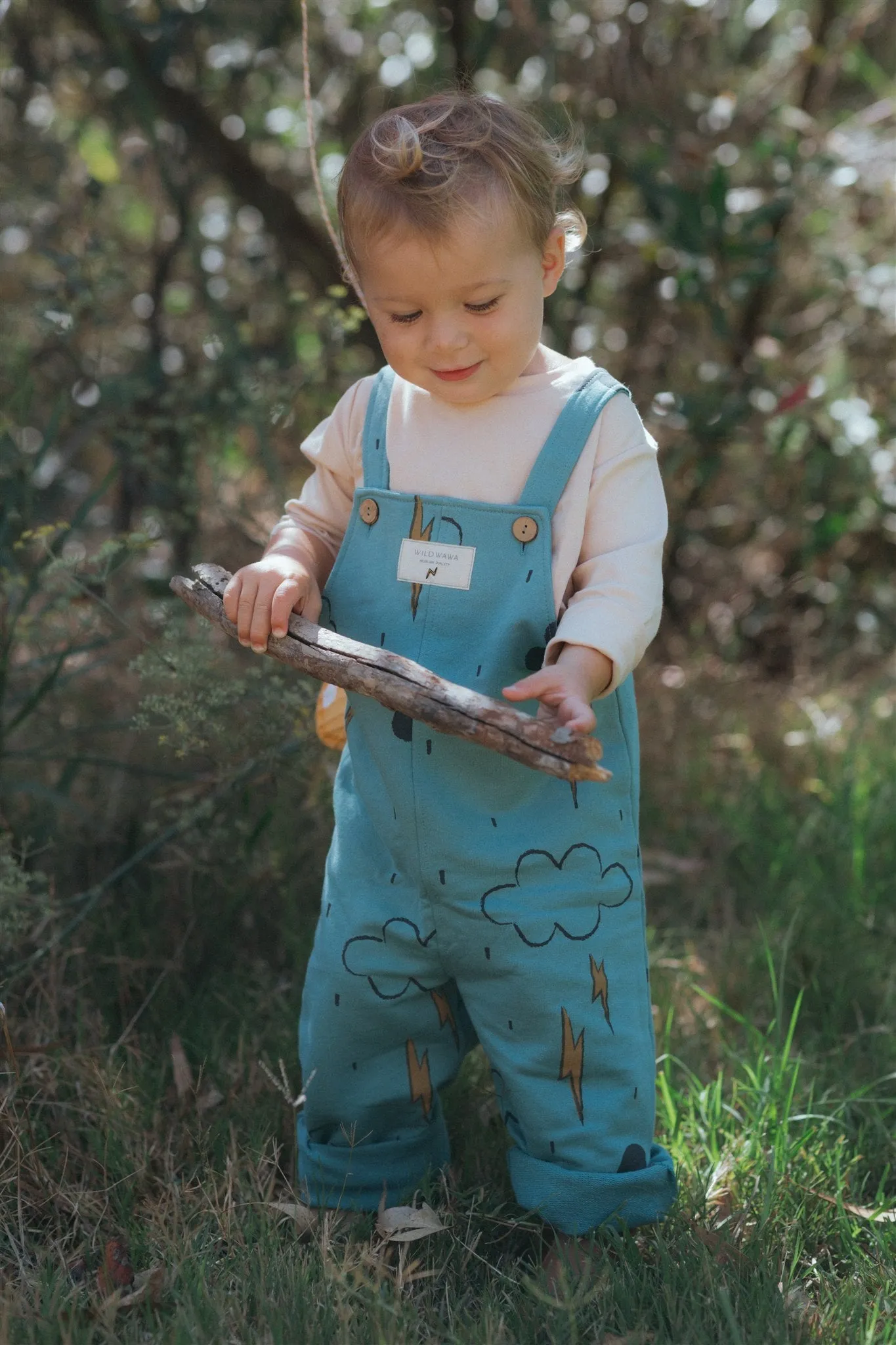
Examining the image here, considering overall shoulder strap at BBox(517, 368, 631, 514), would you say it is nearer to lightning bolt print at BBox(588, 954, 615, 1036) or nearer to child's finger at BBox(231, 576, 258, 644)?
child's finger at BBox(231, 576, 258, 644)

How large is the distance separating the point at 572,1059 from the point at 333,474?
86 centimetres

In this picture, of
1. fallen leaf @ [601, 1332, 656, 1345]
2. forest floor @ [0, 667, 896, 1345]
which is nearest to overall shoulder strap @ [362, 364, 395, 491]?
forest floor @ [0, 667, 896, 1345]

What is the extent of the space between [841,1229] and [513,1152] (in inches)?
17.8

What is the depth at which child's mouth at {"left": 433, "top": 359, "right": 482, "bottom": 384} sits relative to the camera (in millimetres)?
1672

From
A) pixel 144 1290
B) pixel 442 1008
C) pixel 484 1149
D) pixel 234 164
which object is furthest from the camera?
pixel 234 164

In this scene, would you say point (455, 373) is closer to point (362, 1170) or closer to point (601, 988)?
point (601, 988)

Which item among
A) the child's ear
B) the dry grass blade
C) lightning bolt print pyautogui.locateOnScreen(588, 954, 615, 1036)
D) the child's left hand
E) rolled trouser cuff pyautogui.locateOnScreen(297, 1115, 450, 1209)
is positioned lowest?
the dry grass blade

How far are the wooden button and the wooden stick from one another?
0.75ft

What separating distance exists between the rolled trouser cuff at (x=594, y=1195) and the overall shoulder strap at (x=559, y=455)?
86 cm

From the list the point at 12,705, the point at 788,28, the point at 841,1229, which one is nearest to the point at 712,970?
the point at 841,1229

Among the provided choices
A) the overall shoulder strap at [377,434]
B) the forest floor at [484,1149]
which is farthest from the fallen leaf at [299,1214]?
the overall shoulder strap at [377,434]

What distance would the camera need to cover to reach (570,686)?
1521 mm

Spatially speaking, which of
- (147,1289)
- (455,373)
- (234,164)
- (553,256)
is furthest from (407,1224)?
(234,164)

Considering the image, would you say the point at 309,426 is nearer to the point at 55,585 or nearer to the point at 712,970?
the point at 55,585
